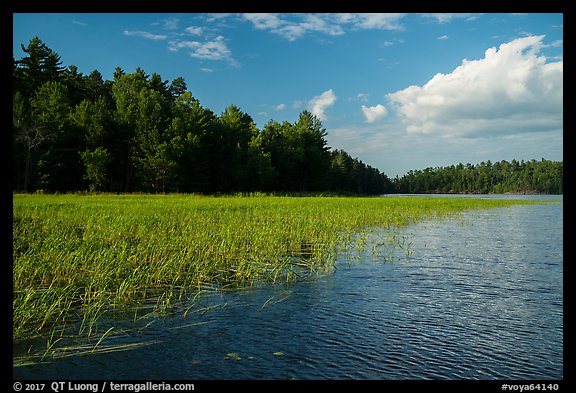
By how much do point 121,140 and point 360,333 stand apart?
59.6m

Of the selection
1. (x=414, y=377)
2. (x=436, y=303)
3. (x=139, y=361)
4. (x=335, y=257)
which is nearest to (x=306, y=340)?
(x=414, y=377)

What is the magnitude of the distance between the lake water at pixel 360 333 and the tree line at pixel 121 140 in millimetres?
47795

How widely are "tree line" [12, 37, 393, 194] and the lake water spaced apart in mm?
47795

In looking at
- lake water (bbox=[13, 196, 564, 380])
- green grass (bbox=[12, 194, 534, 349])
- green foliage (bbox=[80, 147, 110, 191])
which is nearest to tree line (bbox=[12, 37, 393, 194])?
green foliage (bbox=[80, 147, 110, 191])

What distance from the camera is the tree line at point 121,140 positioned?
48562mm

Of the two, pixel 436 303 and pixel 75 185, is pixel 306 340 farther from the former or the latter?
pixel 75 185

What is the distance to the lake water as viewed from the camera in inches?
220

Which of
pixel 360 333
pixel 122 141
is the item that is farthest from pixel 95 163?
pixel 360 333

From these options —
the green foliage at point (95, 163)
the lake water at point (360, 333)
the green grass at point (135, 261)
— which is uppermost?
the green foliage at point (95, 163)

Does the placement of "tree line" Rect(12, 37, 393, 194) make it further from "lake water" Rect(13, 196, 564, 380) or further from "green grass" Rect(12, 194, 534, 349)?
"lake water" Rect(13, 196, 564, 380)

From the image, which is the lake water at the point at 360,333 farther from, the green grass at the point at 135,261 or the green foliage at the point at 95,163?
the green foliage at the point at 95,163

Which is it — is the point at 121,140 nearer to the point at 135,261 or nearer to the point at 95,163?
Answer: the point at 95,163

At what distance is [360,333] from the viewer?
6902 mm

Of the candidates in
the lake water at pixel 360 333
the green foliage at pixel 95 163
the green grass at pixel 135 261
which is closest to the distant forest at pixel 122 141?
the green foliage at pixel 95 163
